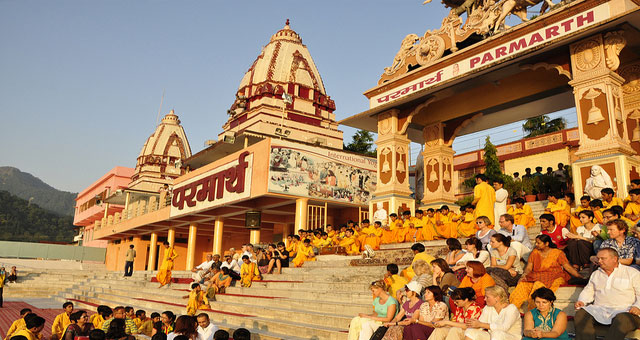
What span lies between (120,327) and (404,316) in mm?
3966

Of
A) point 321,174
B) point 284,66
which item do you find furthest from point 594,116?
point 284,66

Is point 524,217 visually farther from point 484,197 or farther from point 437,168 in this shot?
point 437,168

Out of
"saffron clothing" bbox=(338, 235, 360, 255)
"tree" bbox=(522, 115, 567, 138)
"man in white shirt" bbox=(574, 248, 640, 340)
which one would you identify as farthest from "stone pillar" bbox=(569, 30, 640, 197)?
"tree" bbox=(522, 115, 567, 138)

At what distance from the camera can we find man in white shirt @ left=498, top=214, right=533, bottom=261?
7.09 meters

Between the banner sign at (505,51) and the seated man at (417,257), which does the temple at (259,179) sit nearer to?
the banner sign at (505,51)

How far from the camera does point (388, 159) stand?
15156 millimetres

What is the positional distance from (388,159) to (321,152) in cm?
511

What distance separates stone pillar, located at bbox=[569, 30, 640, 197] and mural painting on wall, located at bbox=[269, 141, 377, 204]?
10.7 meters

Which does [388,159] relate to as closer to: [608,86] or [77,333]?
[608,86]

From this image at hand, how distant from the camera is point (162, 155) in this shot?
45.4 m

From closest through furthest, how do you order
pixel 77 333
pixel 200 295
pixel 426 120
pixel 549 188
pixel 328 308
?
pixel 77 333
pixel 328 308
pixel 200 295
pixel 549 188
pixel 426 120

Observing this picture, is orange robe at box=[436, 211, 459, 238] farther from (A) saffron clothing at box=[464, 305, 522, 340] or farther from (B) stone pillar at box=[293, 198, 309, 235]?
(B) stone pillar at box=[293, 198, 309, 235]

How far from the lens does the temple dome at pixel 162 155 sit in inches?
1660

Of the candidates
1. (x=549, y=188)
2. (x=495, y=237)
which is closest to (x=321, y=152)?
(x=549, y=188)
